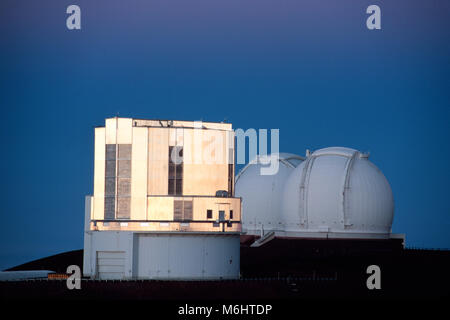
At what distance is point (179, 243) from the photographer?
48.3 meters

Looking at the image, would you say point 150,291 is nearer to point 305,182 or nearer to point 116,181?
point 116,181

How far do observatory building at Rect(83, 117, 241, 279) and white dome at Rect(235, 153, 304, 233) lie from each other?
23.7 meters

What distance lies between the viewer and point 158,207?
161 ft

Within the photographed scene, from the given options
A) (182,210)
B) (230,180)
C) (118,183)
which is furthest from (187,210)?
(118,183)

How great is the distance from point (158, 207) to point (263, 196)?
2646 cm

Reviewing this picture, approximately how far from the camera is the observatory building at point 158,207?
4828cm

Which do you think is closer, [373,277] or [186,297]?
[186,297]

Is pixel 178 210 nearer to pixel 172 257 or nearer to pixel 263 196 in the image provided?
pixel 172 257

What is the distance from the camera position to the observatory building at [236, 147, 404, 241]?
66.8m

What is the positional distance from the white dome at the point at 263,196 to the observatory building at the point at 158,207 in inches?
934

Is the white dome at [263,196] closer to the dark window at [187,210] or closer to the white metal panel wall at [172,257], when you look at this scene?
the dark window at [187,210]

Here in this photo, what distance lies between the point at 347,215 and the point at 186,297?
24594mm
